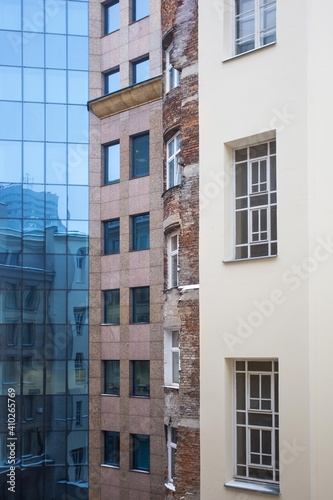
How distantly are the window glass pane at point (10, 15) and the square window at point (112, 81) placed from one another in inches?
204

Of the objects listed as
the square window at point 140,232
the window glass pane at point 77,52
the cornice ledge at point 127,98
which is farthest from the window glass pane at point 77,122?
the square window at point 140,232

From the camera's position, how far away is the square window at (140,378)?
33309 millimetres

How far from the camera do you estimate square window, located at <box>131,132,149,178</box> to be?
34.6 m

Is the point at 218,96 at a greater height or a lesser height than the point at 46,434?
greater

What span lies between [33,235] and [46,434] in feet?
31.1

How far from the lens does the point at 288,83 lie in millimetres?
14570

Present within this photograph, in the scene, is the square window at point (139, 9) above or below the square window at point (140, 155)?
above

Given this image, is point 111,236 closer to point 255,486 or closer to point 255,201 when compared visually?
point 255,201

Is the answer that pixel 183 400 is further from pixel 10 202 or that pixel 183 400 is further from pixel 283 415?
pixel 10 202

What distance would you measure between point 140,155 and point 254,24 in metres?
19.3

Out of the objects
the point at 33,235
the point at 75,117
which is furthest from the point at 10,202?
the point at 75,117

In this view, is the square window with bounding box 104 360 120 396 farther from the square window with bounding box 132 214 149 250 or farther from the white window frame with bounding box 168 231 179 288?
the white window frame with bounding box 168 231 179 288

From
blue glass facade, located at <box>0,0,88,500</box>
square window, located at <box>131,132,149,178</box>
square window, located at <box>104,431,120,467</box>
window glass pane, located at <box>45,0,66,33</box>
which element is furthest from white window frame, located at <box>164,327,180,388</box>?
window glass pane, located at <box>45,0,66,33</box>

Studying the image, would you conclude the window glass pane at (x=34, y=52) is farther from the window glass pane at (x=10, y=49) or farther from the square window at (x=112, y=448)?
the square window at (x=112, y=448)
